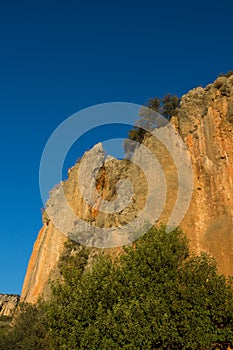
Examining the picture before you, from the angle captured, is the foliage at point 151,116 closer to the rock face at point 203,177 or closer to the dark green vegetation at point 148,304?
the rock face at point 203,177

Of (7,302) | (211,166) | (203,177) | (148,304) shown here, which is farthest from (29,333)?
(7,302)

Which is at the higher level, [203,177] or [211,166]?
[211,166]

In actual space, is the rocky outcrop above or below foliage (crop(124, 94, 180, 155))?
below

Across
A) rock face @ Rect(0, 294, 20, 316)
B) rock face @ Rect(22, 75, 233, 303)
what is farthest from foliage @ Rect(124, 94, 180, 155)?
rock face @ Rect(0, 294, 20, 316)

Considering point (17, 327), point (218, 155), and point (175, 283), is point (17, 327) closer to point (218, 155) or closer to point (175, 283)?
point (175, 283)

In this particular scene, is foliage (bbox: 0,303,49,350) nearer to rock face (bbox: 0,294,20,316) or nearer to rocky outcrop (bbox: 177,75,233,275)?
rocky outcrop (bbox: 177,75,233,275)

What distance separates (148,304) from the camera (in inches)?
857

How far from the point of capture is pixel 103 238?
48.0 meters

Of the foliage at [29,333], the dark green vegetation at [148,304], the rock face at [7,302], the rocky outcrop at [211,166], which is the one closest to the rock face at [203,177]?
the rocky outcrop at [211,166]

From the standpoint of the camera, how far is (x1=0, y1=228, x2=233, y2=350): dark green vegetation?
2123cm

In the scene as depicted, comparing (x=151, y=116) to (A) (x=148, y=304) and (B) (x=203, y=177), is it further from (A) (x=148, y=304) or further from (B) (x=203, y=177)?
(A) (x=148, y=304)

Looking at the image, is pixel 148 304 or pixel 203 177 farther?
pixel 203 177

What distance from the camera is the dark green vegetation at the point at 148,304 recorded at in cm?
2123

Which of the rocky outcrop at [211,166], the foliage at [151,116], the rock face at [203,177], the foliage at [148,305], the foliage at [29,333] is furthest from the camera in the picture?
the foliage at [151,116]
